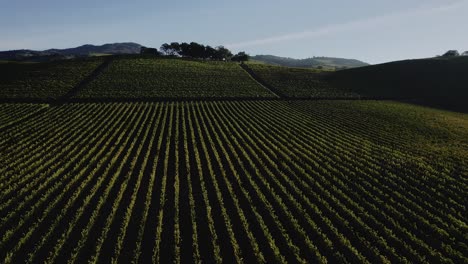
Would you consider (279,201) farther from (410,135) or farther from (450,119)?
(450,119)

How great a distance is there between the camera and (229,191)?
25359 millimetres

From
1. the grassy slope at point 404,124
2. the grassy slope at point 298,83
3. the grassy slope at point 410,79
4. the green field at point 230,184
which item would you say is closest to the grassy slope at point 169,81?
the grassy slope at point 298,83

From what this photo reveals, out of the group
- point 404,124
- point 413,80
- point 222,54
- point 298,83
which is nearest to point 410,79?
point 413,80

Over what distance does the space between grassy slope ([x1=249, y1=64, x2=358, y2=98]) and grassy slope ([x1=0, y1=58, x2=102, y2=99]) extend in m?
40.5

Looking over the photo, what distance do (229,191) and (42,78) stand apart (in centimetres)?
6588

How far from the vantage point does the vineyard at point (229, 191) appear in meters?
18.6

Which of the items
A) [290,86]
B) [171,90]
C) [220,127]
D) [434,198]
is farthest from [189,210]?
[290,86]

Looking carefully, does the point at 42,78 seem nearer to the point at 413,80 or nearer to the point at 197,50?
the point at 197,50

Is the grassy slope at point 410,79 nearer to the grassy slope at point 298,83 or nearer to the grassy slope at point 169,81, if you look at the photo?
the grassy slope at point 298,83

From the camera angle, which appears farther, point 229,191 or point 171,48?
point 171,48

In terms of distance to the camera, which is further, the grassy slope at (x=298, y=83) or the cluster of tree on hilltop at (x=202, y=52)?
the cluster of tree on hilltop at (x=202, y=52)

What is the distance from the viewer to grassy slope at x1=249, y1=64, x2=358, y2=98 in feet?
243

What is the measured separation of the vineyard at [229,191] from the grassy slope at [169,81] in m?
21.2

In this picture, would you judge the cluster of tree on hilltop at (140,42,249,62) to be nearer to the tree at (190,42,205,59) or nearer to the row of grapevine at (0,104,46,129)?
the tree at (190,42,205,59)
